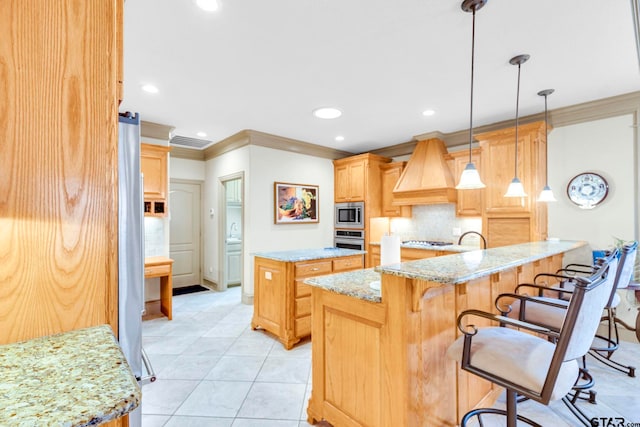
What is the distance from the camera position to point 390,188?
17.2 feet

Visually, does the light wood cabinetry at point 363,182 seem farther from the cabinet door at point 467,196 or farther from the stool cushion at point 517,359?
the stool cushion at point 517,359

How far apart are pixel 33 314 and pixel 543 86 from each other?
13.2 feet

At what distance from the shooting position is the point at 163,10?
1.82 metres

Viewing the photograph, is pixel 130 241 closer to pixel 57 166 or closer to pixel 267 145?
pixel 57 166

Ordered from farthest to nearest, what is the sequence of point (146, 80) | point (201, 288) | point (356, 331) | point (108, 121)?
point (201, 288) < point (146, 80) < point (356, 331) < point (108, 121)

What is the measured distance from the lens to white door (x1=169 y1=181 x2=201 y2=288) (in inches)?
214

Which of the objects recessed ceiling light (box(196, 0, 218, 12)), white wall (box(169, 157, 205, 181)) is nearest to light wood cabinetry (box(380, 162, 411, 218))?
white wall (box(169, 157, 205, 181))

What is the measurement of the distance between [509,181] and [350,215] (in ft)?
8.15

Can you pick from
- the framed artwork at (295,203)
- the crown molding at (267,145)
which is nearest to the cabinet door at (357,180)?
the crown molding at (267,145)

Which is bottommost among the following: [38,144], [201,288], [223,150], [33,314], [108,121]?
[201,288]

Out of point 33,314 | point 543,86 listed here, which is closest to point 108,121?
point 33,314

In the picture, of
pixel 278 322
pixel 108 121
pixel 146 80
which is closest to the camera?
pixel 108 121

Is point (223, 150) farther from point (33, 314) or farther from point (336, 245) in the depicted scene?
point (33, 314)

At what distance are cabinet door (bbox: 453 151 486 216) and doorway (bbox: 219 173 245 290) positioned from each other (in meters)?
3.28
